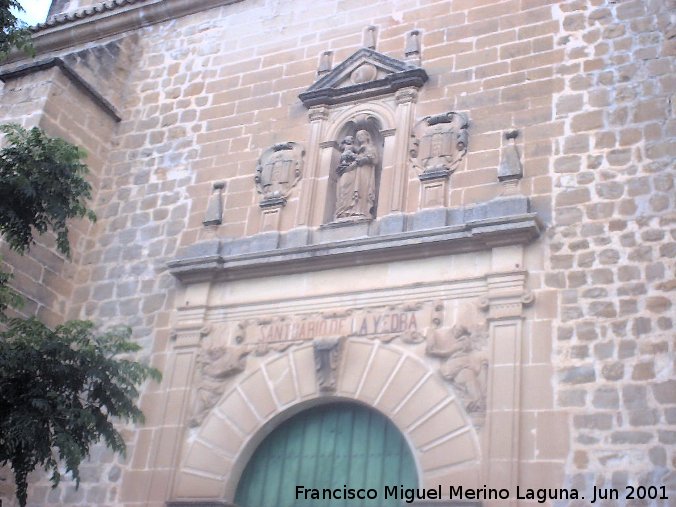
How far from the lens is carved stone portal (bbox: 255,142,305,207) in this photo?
827 cm

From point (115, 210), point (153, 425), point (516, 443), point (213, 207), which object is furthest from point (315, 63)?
point (516, 443)

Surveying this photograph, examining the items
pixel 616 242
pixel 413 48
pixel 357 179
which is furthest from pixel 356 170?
pixel 616 242

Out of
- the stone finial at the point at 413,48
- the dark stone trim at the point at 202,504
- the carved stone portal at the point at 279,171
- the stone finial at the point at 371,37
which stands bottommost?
the dark stone trim at the point at 202,504

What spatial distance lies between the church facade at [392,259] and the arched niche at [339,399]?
18mm

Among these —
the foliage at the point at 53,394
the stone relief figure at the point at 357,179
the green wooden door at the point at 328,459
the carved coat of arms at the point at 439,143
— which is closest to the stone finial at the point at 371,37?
the stone relief figure at the point at 357,179

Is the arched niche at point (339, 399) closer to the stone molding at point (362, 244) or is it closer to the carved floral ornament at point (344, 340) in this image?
the carved floral ornament at point (344, 340)

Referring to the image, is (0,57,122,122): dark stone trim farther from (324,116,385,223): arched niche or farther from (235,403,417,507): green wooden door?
(235,403,417,507): green wooden door

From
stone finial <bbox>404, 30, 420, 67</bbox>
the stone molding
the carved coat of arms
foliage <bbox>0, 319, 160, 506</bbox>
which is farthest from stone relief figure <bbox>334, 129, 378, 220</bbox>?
foliage <bbox>0, 319, 160, 506</bbox>

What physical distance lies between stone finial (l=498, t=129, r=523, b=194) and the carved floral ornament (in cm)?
107

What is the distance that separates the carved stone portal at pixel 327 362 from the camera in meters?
7.13

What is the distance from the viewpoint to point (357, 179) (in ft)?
26.0

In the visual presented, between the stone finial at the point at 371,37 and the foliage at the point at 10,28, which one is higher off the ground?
the stone finial at the point at 371,37

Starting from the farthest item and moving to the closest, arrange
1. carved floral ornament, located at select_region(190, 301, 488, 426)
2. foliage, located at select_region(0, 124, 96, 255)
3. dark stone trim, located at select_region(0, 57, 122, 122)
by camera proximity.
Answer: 1. dark stone trim, located at select_region(0, 57, 122, 122)
2. carved floral ornament, located at select_region(190, 301, 488, 426)
3. foliage, located at select_region(0, 124, 96, 255)

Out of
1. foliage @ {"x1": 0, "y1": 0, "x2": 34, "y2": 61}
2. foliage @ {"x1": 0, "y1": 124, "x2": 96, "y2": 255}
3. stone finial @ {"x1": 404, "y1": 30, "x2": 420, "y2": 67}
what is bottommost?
foliage @ {"x1": 0, "y1": 124, "x2": 96, "y2": 255}
